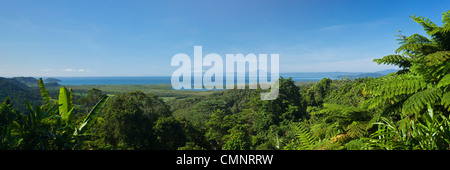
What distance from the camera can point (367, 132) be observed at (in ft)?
7.55

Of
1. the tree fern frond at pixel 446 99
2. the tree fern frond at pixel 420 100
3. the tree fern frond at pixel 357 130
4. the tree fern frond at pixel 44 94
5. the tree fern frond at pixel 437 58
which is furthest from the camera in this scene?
the tree fern frond at pixel 44 94

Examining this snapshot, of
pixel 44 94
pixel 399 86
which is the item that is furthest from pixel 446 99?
pixel 44 94

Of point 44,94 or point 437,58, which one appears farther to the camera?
point 44,94

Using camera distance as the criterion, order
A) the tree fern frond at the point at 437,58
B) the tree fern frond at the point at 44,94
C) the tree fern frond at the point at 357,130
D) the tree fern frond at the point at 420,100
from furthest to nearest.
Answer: the tree fern frond at the point at 44,94, the tree fern frond at the point at 357,130, the tree fern frond at the point at 437,58, the tree fern frond at the point at 420,100

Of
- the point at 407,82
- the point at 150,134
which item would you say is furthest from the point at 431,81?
the point at 150,134

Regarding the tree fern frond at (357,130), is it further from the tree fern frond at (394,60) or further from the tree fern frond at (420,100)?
the tree fern frond at (394,60)

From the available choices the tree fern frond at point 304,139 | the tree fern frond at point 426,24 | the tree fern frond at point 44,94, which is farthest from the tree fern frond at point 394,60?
the tree fern frond at point 44,94

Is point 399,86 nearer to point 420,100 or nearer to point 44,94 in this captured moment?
point 420,100

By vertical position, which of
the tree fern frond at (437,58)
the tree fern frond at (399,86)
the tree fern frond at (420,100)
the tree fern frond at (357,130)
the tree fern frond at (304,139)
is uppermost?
the tree fern frond at (437,58)

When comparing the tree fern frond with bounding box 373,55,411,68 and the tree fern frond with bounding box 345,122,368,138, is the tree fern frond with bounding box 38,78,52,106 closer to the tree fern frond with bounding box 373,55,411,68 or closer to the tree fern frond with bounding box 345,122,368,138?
the tree fern frond with bounding box 345,122,368,138

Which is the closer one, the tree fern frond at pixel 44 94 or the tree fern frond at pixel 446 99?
the tree fern frond at pixel 446 99

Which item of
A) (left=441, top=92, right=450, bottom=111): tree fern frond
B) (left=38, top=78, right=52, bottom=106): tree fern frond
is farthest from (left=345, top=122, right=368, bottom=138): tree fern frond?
(left=38, top=78, right=52, bottom=106): tree fern frond
